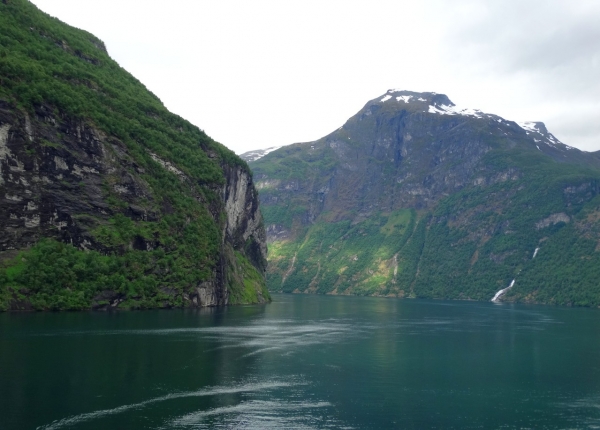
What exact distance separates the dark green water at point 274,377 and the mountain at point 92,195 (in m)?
15.6

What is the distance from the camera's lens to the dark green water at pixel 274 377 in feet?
154

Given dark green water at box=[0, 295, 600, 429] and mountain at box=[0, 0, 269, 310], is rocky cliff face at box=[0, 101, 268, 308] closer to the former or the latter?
mountain at box=[0, 0, 269, 310]

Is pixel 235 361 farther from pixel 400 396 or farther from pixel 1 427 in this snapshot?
pixel 1 427

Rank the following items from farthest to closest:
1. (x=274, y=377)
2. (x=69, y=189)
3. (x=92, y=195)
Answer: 1. (x=92, y=195)
2. (x=69, y=189)
3. (x=274, y=377)

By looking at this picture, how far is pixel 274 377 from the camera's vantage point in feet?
209

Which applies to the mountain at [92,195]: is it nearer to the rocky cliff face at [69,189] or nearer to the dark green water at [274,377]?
the rocky cliff face at [69,189]

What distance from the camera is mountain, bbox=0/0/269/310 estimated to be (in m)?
116

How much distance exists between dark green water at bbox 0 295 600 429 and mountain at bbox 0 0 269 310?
15610mm

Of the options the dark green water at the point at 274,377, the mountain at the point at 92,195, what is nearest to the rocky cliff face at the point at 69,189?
the mountain at the point at 92,195

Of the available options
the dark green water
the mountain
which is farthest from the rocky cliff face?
the dark green water

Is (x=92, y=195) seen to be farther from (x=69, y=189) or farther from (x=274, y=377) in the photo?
(x=274, y=377)

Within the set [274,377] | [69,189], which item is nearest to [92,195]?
[69,189]

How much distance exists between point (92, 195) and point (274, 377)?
85645 mm

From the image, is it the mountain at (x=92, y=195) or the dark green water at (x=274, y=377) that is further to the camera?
the mountain at (x=92, y=195)
